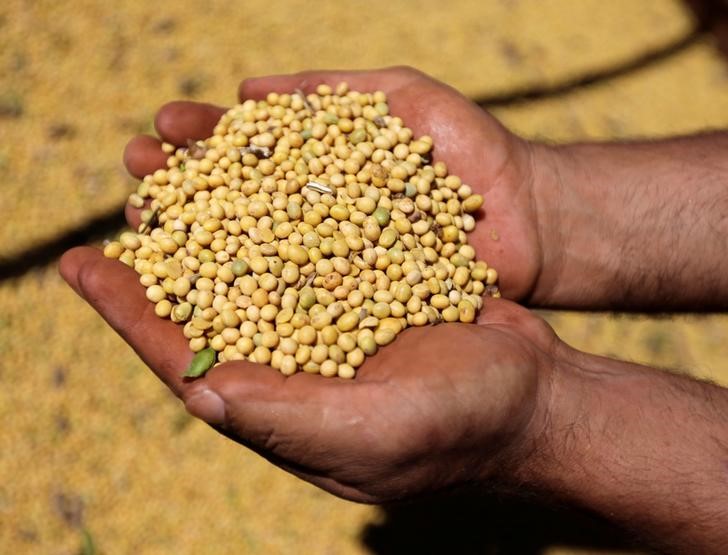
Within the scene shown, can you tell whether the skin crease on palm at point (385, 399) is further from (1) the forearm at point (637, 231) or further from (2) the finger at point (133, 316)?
(1) the forearm at point (637, 231)

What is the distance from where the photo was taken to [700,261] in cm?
313

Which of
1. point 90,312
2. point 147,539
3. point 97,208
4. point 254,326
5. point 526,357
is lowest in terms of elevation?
point 147,539

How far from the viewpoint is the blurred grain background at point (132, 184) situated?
3.29 meters

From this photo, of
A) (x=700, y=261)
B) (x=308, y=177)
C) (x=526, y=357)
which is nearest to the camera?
(x=526, y=357)

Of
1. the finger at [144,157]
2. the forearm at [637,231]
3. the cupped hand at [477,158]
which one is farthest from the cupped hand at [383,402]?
the forearm at [637,231]

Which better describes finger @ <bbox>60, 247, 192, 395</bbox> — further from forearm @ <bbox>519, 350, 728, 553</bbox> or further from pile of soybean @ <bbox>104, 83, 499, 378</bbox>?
forearm @ <bbox>519, 350, 728, 553</bbox>

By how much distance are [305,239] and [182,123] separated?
0.89 metres

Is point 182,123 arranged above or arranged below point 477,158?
below

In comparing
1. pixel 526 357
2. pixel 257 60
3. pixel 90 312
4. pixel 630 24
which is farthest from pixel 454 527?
pixel 630 24

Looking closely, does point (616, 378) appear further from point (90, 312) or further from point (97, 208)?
point (97, 208)

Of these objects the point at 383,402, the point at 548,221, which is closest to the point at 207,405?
the point at 383,402

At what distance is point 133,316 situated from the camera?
2.32 meters

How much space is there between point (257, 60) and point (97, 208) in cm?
147

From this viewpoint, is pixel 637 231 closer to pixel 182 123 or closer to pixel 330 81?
pixel 330 81
